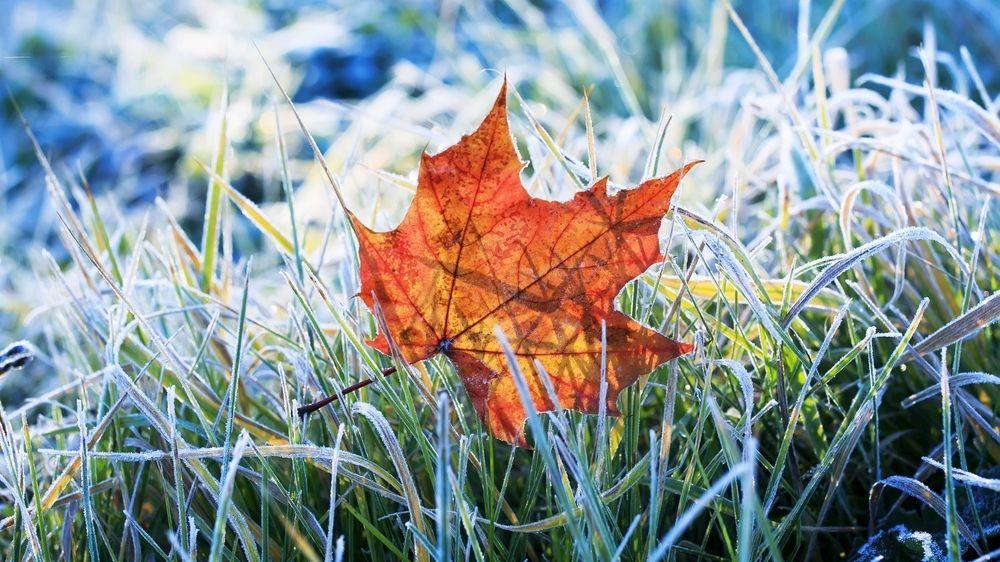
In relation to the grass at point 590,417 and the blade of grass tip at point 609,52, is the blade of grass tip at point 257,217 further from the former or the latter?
the blade of grass tip at point 609,52

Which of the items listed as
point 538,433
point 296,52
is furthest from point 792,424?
point 296,52

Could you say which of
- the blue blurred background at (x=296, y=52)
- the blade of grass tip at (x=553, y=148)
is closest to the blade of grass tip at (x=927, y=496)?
the blade of grass tip at (x=553, y=148)

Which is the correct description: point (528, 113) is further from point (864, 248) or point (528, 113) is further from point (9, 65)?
point (9, 65)

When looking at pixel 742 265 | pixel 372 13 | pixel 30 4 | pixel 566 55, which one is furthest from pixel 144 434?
pixel 30 4

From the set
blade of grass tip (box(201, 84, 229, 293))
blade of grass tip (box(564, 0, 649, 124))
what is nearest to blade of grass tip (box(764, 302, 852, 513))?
blade of grass tip (box(564, 0, 649, 124))

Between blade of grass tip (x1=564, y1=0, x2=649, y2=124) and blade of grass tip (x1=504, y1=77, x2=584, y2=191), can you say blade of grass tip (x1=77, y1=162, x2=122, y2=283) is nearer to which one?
blade of grass tip (x1=504, y1=77, x2=584, y2=191)

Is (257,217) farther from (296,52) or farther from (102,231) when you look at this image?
(296,52)
